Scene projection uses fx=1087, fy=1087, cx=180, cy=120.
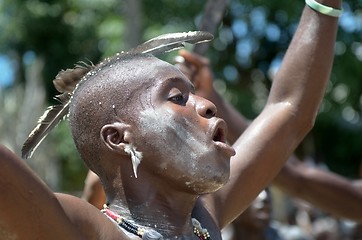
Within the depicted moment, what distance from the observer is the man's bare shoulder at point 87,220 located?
9.61 feet

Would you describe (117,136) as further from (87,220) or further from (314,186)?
(314,186)

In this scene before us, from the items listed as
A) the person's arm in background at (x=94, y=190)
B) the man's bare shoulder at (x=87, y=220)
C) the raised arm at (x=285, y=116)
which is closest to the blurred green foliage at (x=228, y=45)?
the person's arm in background at (x=94, y=190)

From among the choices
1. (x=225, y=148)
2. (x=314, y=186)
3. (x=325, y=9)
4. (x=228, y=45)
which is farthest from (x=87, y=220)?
(x=228, y=45)

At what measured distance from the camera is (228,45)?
2203 centimetres

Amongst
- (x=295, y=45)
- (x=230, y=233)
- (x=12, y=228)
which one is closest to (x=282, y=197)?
(x=230, y=233)

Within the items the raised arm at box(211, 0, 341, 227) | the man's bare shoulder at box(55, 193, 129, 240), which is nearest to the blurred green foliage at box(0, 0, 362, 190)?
the raised arm at box(211, 0, 341, 227)

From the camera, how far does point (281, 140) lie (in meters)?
3.83

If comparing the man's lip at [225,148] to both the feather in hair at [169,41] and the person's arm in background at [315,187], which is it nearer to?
the feather in hair at [169,41]

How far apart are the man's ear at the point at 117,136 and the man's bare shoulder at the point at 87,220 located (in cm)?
25

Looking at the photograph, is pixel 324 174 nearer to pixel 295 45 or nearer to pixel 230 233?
pixel 295 45

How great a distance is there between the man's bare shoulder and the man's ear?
0.25 m

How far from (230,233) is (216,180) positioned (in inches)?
219

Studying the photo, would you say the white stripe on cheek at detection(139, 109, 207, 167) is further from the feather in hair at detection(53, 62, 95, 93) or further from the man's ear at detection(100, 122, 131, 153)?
the feather in hair at detection(53, 62, 95, 93)

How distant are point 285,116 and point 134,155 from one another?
0.84 metres
